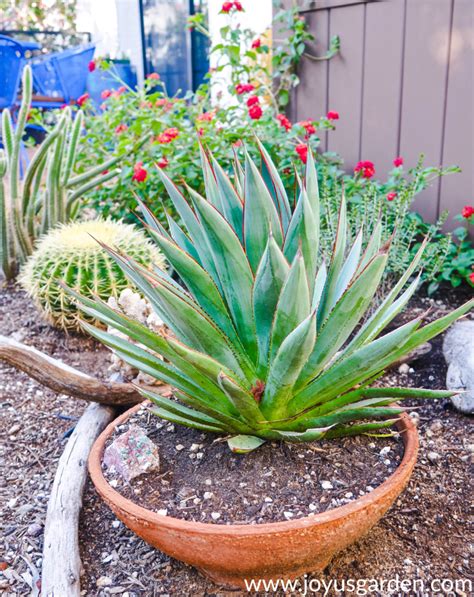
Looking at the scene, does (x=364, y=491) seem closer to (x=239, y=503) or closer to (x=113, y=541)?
(x=239, y=503)

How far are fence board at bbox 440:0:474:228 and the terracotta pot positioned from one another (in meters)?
2.32

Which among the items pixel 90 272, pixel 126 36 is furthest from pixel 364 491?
pixel 126 36

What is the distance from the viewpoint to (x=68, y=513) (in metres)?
1.83

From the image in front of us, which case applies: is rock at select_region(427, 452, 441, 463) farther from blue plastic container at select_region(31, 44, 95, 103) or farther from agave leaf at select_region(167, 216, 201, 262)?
blue plastic container at select_region(31, 44, 95, 103)

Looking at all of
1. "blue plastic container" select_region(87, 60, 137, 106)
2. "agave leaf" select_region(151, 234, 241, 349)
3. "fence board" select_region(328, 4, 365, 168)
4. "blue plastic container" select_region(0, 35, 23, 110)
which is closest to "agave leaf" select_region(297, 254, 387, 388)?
"agave leaf" select_region(151, 234, 241, 349)

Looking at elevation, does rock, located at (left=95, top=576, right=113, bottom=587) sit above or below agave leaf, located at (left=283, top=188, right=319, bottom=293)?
below

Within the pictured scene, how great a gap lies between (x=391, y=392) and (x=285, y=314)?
1.27ft

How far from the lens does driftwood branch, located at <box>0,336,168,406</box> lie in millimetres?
2156

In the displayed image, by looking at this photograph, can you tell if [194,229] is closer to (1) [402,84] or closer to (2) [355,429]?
(2) [355,429]

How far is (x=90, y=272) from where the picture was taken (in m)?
3.11

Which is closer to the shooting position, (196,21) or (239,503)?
(239,503)

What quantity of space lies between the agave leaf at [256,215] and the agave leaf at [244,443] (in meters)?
0.42

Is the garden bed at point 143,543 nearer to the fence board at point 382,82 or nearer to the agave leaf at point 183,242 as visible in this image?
the agave leaf at point 183,242

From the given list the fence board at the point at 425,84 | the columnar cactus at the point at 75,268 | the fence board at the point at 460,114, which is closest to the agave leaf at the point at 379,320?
the columnar cactus at the point at 75,268
